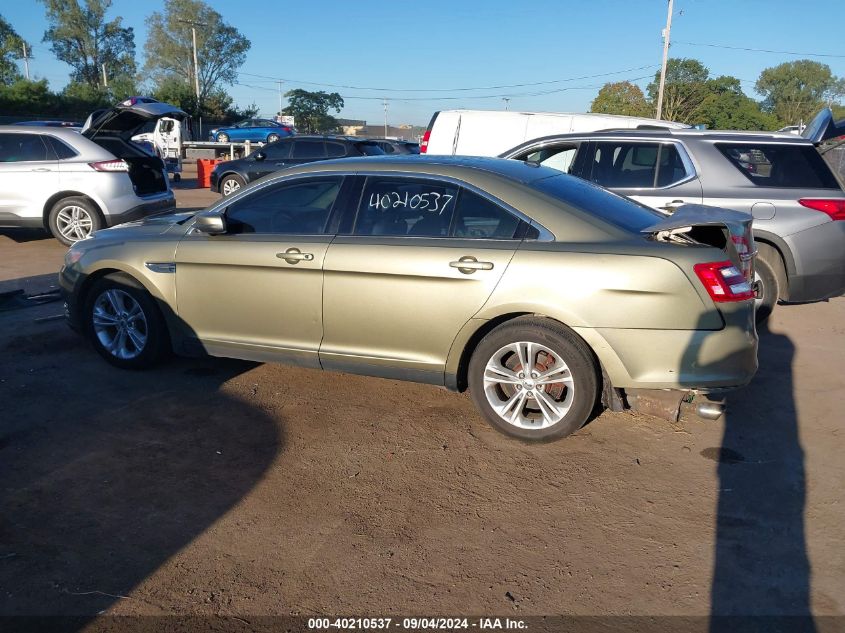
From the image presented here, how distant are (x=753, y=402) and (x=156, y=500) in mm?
3922

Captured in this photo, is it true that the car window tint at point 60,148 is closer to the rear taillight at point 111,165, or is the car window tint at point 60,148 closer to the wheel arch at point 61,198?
the rear taillight at point 111,165

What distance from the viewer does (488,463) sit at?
4.01 metres

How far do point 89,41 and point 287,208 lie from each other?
76.1 metres

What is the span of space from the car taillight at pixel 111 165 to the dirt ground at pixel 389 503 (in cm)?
572

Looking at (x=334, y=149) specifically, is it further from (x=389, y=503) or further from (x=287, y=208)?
(x=389, y=503)

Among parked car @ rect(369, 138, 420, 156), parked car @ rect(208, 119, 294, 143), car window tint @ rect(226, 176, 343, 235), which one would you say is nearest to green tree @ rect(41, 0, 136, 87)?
parked car @ rect(208, 119, 294, 143)

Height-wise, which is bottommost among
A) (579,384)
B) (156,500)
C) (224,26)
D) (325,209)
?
(156,500)

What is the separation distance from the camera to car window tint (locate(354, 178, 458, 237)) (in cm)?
446

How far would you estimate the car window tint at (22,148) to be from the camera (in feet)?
33.7

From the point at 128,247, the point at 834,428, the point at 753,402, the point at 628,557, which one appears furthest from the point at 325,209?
the point at 834,428

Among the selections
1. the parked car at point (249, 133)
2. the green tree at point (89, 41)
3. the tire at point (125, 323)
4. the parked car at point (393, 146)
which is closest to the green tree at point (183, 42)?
the green tree at point (89, 41)

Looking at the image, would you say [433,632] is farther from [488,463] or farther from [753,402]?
[753,402]

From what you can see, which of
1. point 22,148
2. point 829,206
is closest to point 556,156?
point 829,206

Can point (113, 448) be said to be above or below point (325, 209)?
below
